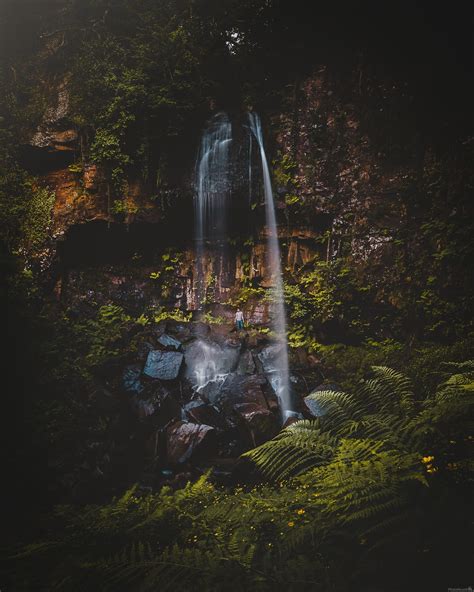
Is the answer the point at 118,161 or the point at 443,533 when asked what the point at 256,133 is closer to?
the point at 118,161

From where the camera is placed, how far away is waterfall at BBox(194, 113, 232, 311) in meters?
9.72

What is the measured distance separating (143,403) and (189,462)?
1.65 metres

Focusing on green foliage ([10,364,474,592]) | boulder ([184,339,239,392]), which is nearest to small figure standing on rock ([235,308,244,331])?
boulder ([184,339,239,392])

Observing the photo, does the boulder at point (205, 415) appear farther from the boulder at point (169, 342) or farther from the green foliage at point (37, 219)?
the green foliage at point (37, 219)

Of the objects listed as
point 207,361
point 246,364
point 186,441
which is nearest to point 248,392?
point 246,364

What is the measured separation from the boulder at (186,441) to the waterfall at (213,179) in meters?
6.18

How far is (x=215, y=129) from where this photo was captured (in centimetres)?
988

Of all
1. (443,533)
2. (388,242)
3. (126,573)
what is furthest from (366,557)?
(388,242)

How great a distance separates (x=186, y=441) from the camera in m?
5.53

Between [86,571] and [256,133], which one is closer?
[86,571]

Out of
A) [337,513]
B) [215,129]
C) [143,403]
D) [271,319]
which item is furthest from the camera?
[215,129]

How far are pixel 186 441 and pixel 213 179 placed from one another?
7340 millimetres

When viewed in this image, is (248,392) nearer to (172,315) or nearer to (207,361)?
(207,361)

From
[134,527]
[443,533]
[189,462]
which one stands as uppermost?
[443,533]
